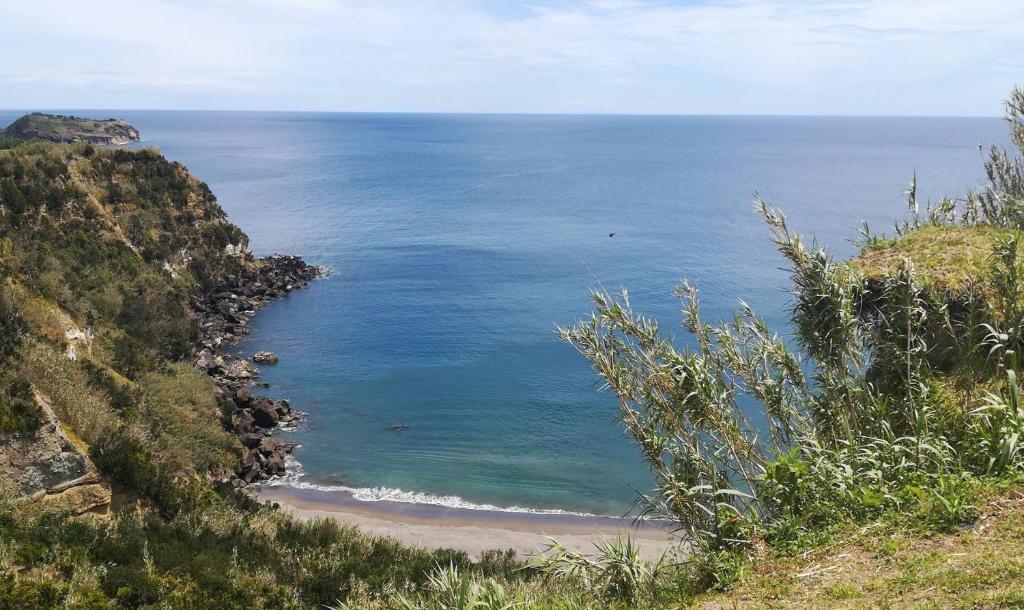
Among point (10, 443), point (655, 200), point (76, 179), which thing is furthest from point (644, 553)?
point (655, 200)

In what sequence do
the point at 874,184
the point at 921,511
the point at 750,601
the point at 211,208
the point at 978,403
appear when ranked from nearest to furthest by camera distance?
the point at 750,601 → the point at 921,511 → the point at 978,403 → the point at 211,208 → the point at 874,184

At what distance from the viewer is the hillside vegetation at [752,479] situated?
908 cm

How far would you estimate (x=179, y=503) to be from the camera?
20.9 meters

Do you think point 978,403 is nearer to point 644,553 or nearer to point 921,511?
point 921,511

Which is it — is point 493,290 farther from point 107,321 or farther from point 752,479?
point 752,479

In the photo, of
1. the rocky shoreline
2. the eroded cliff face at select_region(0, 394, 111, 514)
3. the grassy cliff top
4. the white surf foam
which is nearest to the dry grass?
the grassy cliff top

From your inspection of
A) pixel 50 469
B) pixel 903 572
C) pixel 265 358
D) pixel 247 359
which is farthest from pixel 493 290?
pixel 903 572

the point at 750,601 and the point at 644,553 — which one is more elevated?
the point at 750,601

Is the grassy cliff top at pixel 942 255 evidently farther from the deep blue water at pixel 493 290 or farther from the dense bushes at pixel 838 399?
the deep blue water at pixel 493 290

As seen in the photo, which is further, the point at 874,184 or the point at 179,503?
the point at 874,184

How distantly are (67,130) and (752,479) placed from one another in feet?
576

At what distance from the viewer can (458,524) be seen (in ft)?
98.5

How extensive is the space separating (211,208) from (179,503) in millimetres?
48270

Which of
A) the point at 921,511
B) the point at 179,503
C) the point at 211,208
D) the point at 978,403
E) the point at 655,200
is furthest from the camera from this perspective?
the point at 655,200
